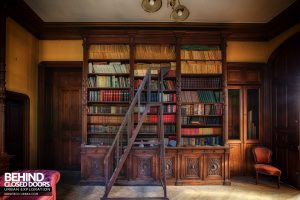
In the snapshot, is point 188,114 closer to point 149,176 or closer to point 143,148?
point 143,148

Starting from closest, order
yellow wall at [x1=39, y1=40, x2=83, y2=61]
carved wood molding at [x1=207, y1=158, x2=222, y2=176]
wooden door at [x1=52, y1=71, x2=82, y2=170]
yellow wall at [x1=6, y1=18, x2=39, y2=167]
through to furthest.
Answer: yellow wall at [x1=6, y1=18, x2=39, y2=167] → carved wood molding at [x1=207, y1=158, x2=222, y2=176] → yellow wall at [x1=39, y1=40, x2=83, y2=61] → wooden door at [x1=52, y1=71, x2=82, y2=170]

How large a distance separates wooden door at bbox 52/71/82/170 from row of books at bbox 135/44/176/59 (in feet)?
5.50

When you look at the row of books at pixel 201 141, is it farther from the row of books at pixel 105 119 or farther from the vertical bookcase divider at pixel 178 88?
the row of books at pixel 105 119

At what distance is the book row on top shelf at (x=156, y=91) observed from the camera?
5133 millimetres

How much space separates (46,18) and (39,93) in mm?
1630

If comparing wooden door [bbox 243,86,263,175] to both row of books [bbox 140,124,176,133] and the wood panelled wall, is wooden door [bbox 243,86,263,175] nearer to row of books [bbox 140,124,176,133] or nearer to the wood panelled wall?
the wood panelled wall

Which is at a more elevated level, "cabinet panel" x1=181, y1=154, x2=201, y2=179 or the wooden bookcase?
the wooden bookcase

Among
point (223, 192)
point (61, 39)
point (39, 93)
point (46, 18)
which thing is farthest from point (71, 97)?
point (223, 192)

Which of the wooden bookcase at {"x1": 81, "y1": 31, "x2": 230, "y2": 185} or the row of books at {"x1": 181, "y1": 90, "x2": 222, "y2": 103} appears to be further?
the row of books at {"x1": 181, "y1": 90, "x2": 222, "y2": 103}

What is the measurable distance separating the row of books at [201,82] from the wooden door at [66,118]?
2519 mm

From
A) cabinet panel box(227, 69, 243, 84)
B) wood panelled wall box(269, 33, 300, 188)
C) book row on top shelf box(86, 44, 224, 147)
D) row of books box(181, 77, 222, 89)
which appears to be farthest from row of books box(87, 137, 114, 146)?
wood panelled wall box(269, 33, 300, 188)

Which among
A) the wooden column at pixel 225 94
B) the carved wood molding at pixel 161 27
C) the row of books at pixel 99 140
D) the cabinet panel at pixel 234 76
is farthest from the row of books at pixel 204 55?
the row of books at pixel 99 140

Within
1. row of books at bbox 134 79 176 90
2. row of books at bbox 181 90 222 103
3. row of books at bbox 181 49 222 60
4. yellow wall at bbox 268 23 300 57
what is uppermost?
yellow wall at bbox 268 23 300 57

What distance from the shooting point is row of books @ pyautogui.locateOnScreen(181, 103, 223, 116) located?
5.20 metres
